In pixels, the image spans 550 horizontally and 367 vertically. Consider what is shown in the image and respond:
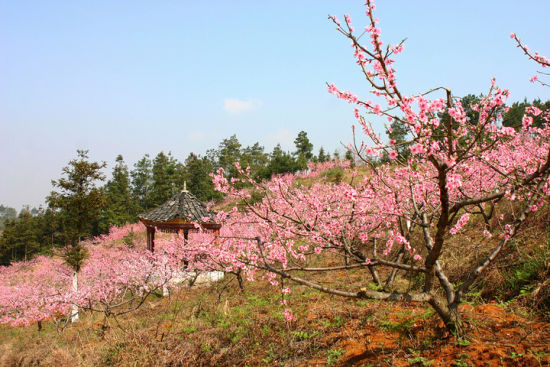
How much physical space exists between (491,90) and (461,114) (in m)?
0.57

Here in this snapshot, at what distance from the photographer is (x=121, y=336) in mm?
7219

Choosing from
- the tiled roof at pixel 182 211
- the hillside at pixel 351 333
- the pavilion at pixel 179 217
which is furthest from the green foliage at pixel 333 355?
the tiled roof at pixel 182 211

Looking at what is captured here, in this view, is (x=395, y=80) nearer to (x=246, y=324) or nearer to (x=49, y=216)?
(x=246, y=324)

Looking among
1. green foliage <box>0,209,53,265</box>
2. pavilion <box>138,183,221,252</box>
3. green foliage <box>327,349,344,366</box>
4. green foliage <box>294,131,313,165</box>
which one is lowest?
green foliage <box>0,209,53,265</box>

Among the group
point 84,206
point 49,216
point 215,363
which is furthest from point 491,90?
point 49,216

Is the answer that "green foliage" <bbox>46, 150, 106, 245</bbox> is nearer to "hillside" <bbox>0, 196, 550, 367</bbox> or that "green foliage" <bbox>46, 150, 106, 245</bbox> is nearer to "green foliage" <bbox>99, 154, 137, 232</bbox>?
"hillside" <bbox>0, 196, 550, 367</bbox>

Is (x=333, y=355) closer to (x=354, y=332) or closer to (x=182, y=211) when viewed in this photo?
(x=354, y=332)

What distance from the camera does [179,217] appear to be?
47.3 feet

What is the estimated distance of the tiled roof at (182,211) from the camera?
1450 centimetres

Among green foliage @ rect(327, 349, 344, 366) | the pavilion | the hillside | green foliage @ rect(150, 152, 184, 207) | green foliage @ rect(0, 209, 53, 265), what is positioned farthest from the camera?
green foliage @ rect(150, 152, 184, 207)

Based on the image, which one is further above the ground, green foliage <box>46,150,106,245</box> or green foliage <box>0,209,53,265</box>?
green foliage <box>46,150,106,245</box>

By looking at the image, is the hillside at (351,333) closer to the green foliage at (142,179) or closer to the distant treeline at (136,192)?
the distant treeline at (136,192)

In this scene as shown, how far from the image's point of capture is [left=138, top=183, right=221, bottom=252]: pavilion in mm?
14492

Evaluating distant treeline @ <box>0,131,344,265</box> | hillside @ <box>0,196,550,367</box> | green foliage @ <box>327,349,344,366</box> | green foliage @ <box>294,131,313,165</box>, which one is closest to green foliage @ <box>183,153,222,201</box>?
distant treeline @ <box>0,131,344,265</box>
